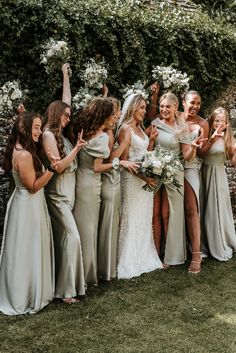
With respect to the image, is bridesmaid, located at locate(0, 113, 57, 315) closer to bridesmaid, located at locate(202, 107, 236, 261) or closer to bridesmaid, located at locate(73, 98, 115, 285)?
bridesmaid, located at locate(73, 98, 115, 285)

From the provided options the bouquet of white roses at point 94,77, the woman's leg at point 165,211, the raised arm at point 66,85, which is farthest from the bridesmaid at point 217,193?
the raised arm at point 66,85

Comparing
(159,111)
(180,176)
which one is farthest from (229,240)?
(159,111)

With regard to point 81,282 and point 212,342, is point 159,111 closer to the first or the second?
point 81,282

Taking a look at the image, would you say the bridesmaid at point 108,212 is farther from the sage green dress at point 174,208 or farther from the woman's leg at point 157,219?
the woman's leg at point 157,219

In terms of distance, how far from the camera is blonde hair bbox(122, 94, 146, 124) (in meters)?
6.33

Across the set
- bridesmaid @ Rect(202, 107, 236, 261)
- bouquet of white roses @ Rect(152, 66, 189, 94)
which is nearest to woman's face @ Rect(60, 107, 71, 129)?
bouquet of white roses @ Rect(152, 66, 189, 94)

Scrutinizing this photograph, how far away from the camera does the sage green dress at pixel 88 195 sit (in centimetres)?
579

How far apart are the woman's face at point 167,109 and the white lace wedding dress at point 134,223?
39 cm

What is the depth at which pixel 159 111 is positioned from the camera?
23.5 feet

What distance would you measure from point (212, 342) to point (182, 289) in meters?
1.30

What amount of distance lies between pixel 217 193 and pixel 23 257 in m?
3.19

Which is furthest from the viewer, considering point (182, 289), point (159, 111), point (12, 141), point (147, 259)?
point (159, 111)

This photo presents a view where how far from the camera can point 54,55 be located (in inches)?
254

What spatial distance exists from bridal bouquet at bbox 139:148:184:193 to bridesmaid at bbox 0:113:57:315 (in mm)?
1298
